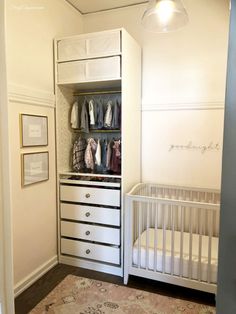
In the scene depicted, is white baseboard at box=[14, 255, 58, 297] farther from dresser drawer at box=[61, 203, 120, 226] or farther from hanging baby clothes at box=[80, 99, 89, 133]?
hanging baby clothes at box=[80, 99, 89, 133]

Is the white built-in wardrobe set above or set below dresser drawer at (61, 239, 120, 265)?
above

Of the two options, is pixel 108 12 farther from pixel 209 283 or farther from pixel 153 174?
pixel 209 283

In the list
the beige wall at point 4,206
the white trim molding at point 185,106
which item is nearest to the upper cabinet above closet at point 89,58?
the white trim molding at point 185,106

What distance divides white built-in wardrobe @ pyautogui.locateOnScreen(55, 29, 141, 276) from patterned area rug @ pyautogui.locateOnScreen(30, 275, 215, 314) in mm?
312

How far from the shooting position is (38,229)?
7.95 feet

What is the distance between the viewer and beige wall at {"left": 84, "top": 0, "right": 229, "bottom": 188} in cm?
257

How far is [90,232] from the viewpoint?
2564 millimetres

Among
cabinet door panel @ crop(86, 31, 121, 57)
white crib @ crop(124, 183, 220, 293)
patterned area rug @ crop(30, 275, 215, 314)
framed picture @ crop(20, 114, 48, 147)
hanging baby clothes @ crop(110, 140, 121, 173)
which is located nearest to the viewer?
patterned area rug @ crop(30, 275, 215, 314)

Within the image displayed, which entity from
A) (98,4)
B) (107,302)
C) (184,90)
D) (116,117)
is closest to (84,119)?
(116,117)

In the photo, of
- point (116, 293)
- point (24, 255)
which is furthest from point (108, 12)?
point (116, 293)

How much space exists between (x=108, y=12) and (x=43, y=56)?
42.9 inches

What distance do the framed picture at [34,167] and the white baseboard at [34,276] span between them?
2.88ft

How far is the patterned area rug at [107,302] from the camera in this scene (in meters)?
1.96

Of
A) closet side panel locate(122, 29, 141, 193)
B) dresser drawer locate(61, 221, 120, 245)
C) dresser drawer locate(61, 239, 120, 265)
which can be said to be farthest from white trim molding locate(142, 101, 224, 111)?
dresser drawer locate(61, 239, 120, 265)
